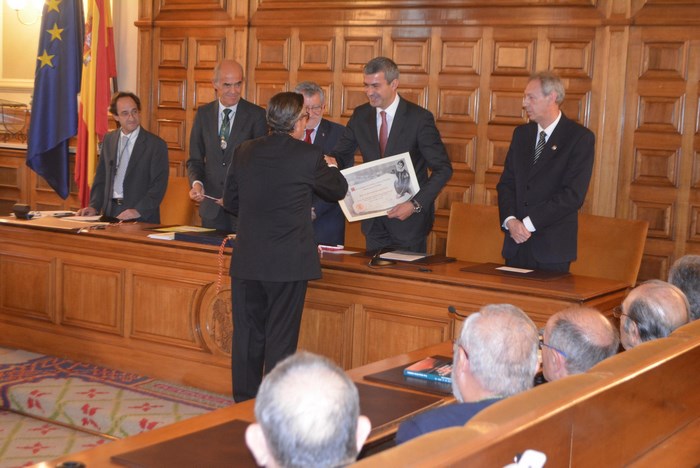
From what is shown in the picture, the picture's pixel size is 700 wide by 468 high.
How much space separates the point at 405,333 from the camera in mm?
4613

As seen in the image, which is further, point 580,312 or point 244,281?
point 244,281

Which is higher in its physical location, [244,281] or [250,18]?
[250,18]

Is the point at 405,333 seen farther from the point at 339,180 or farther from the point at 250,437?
the point at 250,437

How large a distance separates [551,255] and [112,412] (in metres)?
2.41

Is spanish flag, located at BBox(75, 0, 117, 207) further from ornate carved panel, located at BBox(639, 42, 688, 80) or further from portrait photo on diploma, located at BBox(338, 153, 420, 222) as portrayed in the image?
ornate carved panel, located at BBox(639, 42, 688, 80)

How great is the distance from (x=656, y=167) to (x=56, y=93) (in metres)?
5.07

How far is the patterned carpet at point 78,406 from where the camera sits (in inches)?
183

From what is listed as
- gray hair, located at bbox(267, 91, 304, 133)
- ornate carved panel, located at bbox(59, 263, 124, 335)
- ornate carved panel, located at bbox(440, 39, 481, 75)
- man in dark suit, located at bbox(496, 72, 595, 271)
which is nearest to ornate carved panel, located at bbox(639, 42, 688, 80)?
ornate carved panel, located at bbox(440, 39, 481, 75)

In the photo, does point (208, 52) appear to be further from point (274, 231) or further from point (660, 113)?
point (274, 231)

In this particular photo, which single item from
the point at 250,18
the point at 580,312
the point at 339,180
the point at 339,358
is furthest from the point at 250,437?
the point at 250,18

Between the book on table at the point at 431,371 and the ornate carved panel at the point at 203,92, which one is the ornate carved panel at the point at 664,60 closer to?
the ornate carved panel at the point at 203,92

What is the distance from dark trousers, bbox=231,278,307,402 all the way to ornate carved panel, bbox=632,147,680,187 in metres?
3.21

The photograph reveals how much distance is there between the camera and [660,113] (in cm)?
652

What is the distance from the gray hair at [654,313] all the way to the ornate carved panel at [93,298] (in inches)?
132
